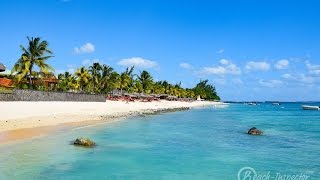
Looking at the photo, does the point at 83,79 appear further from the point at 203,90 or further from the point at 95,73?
the point at 203,90

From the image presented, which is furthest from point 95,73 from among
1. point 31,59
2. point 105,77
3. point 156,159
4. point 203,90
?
point 203,90

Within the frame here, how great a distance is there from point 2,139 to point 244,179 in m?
12.0

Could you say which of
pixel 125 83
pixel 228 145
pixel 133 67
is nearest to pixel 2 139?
pixel 228 145

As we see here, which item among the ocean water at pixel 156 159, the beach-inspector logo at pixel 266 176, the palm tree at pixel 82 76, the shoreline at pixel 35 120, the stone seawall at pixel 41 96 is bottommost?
the beach-inspector logo at pixel 266 176

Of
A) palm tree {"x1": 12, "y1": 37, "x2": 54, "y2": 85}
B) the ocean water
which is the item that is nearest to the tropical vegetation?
palm tree {"x1": 12, "y1": 37, "x2": 54, "y2": 85}

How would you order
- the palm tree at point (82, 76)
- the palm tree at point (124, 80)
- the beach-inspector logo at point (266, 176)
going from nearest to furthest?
1. the beach-inspector logo at point (266, 176)
2. the palm tree at point (82, 76)
3. the palm tree at point (124, 80)

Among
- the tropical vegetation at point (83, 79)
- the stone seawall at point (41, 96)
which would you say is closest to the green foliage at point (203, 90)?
the tropical vegetation at point (83, 79)

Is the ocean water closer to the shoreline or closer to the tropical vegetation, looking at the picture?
the shoreline

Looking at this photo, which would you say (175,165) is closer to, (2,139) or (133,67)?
(2,139)

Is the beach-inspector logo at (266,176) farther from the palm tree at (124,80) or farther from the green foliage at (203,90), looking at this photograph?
the green foliage at (203,90)

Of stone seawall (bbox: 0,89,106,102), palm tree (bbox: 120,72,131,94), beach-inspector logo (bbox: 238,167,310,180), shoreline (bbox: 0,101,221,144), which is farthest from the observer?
palm tree (bbox: 120,72,131,94)

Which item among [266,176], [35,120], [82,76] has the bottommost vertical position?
[266,176]

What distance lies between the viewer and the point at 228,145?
21.0 metres

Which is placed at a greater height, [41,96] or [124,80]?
[124,80]
